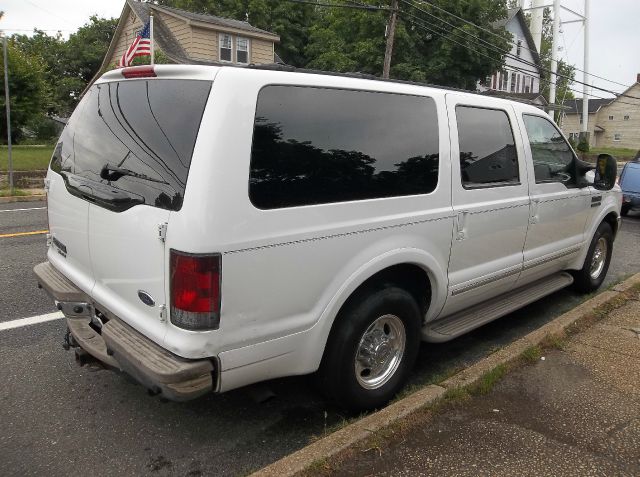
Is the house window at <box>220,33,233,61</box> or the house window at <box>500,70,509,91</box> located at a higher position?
the house window at <box>500,70,509,91</box>

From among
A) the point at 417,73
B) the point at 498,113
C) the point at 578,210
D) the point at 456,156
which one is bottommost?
the point at 578,210

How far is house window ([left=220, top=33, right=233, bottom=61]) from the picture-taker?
25297 mm

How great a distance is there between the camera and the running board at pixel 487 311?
369cm

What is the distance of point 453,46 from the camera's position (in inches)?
1112

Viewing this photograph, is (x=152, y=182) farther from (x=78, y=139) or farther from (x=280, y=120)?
(x=78, y=139)

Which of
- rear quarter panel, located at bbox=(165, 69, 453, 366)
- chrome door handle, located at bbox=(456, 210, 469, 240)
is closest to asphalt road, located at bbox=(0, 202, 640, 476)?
rear quarter panel, located at bbox=(165, 69, 453, 366)

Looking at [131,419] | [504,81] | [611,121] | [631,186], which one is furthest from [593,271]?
[611,121]

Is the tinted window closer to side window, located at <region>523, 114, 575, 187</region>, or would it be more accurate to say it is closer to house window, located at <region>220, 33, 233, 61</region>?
side window, located at <region>523, 114, 575, 187</region>

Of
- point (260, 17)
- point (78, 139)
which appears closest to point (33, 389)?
point (78, 139)

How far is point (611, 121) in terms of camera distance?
67.3 meters

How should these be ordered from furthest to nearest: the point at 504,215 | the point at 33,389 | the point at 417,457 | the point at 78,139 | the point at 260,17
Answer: the point at 260,17
the point at 504,215
the point at 33,389
the point at 78,139
the point at 417,457

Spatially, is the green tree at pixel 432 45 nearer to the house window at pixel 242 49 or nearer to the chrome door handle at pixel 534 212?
the house window at pixel 242 49

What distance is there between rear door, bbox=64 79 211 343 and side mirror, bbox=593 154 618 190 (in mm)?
3911

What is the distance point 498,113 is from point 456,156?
2.55 ft
